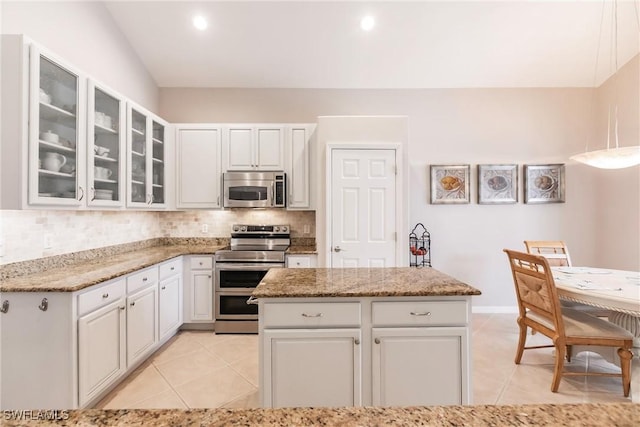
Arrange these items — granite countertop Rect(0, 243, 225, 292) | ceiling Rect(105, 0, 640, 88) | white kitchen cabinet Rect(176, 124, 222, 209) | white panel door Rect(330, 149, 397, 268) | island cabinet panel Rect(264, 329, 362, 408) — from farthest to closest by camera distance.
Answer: white kitchen cabinet Rect(176, 124, 222, 209) < white panel door Rect(330, 149, 397, 268) < ceiling Rect(105, 0, 640, 88) < granite countertop Rect(0, 243, 225, 292) < island cabinet panel Rect(264, 329, 362, 408)

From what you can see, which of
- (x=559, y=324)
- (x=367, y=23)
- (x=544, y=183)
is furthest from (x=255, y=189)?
(x=544, y=183)

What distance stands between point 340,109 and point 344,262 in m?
2.17

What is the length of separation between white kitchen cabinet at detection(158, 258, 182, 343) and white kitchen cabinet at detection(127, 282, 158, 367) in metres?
0.10

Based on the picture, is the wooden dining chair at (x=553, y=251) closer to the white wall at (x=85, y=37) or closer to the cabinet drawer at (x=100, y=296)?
the cabinet drawer at (x=100, y=296)

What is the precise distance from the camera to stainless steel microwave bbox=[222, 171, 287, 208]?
12.3 ft

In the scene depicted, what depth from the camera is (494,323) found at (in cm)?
381

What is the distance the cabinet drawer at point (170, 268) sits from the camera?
309 centimetres

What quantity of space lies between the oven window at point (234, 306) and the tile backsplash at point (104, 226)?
99 centimetres

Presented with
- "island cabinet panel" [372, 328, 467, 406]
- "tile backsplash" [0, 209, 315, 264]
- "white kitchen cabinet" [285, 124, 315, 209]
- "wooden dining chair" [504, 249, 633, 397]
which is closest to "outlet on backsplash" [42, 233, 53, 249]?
"tile backsplash" [0, 209, 315, 264]

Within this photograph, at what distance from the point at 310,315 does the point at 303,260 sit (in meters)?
1.89

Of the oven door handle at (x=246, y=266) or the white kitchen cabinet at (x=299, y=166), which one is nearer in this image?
the oven door handle at (x=246, y=266)

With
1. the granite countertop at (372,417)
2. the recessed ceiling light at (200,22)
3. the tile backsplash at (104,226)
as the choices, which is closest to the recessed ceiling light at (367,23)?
the recessed ceiling light at (200,22)

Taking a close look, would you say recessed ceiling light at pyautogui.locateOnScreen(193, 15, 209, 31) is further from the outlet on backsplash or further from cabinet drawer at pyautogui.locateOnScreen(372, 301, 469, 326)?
cabinet drawer at pyautogui.locateOnScreen(372, 301, 469, 326)

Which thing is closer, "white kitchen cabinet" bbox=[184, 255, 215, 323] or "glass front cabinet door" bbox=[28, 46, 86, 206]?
"glass front cabinet door" bbox=[28, 46, 86, 206]
